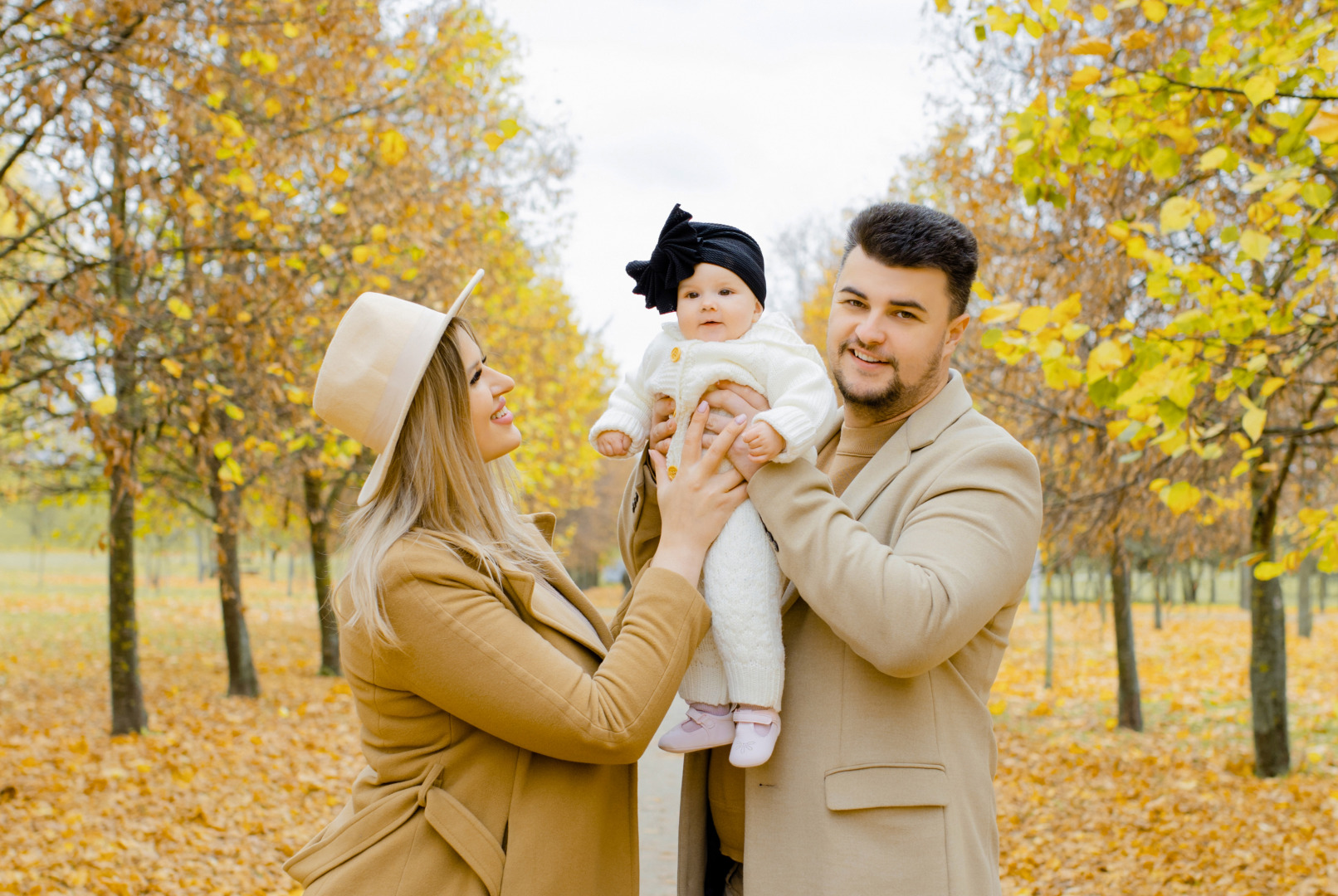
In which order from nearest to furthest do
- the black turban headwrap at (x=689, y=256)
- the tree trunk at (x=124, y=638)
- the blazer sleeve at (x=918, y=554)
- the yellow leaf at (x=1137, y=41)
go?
the blazer sleeve at (x=918, y=554) < the black turban headwrap at (x=689, y=256) < the yellow leaf at (x=1137, y=41) < the tree trunk at (x=124, y=638)

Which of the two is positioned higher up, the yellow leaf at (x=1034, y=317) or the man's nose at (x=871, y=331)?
the yellow leaf at (x=1034, y=317)

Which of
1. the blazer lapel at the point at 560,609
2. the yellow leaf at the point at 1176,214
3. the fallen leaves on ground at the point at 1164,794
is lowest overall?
the fallen leaves on ground at the point at 1164,794

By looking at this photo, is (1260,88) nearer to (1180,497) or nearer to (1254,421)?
(1254,421)

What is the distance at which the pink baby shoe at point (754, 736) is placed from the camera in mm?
2119

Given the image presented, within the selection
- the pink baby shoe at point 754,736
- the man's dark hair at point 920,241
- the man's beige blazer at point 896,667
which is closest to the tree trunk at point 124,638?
the pink baby shoe at point 754,736

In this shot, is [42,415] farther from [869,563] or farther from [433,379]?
[869,563]

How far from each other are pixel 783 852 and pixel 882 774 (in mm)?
288

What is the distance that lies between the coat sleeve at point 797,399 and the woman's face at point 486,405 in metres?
0.66

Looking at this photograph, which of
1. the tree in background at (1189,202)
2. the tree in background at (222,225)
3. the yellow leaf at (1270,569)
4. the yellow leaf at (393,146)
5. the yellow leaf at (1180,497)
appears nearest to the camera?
the tree in background at (1189,202)

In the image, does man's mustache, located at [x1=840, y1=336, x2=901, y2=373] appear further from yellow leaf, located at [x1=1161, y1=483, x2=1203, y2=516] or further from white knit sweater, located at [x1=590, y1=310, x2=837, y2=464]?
yellow leaf, located at [x1=1161, y1=483, x2=1203, y2=516]

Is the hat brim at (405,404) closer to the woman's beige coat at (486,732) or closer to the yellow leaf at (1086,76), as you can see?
the woman's beige coat at (486,732)

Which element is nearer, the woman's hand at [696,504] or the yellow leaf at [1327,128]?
the woman's hand at [696,504]

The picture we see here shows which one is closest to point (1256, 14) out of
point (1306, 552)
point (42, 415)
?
point (1306, 552)

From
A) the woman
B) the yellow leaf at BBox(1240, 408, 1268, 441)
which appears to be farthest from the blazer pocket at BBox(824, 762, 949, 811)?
the yellow leaf at BBox(1240, 408, 1268, 441)
